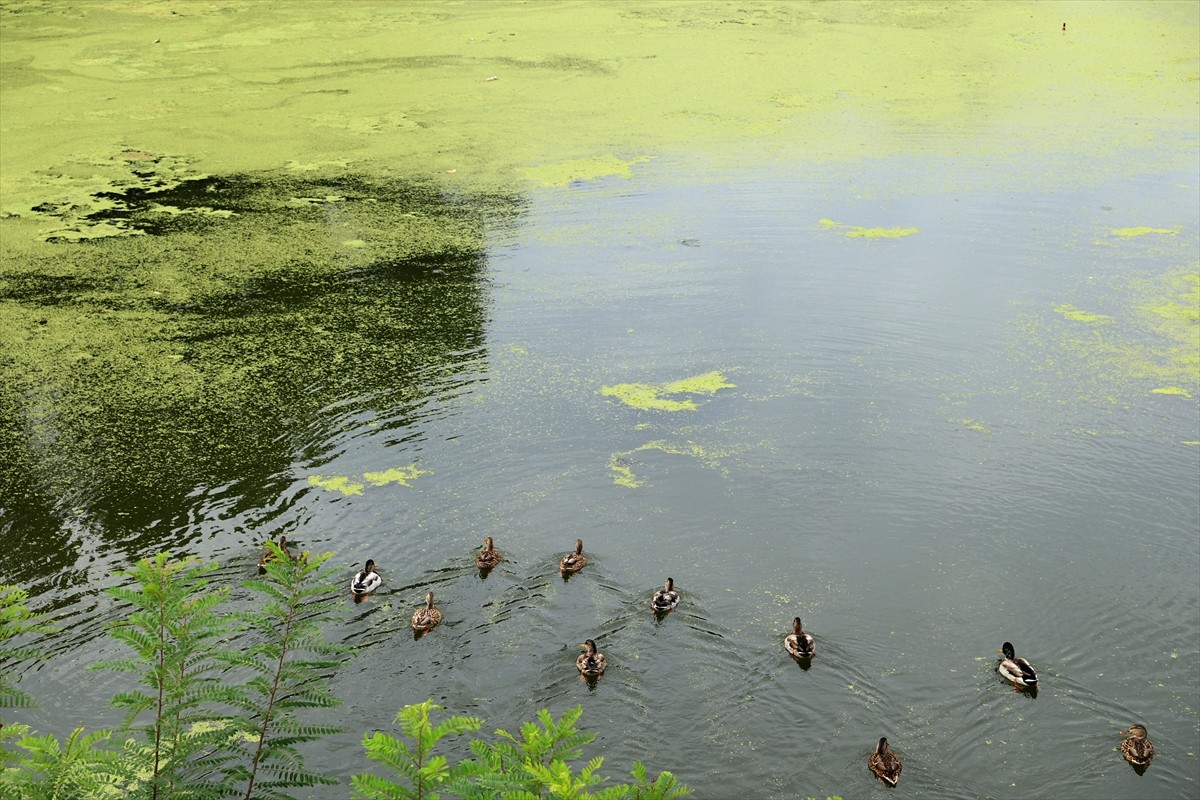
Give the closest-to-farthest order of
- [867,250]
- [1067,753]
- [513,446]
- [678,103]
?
1. [1067,753]
2. [513,446]
3. [867,250]
4. [678,103]

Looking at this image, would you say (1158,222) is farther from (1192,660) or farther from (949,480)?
(1192,660)

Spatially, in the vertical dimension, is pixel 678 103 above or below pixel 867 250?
above

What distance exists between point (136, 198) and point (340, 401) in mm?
4034

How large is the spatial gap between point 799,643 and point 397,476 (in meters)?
2.28

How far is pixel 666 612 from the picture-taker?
453 cm

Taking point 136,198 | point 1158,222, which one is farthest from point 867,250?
point 136,198

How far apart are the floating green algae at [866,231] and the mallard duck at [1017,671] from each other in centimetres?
469

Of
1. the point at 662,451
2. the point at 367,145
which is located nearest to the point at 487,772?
the point at 662,451

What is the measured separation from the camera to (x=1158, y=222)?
8484 mm

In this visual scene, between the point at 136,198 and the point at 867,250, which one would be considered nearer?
the point at 867,250

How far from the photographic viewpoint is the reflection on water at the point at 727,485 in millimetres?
4055

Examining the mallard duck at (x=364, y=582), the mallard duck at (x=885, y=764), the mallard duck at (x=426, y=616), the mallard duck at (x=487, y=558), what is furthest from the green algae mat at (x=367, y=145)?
the mallard duck at (x=885, y=764)

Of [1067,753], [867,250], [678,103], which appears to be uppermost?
[678,103]

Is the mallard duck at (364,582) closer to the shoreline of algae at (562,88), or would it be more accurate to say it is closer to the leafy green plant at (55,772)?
the leafy green plant at (55,772)
